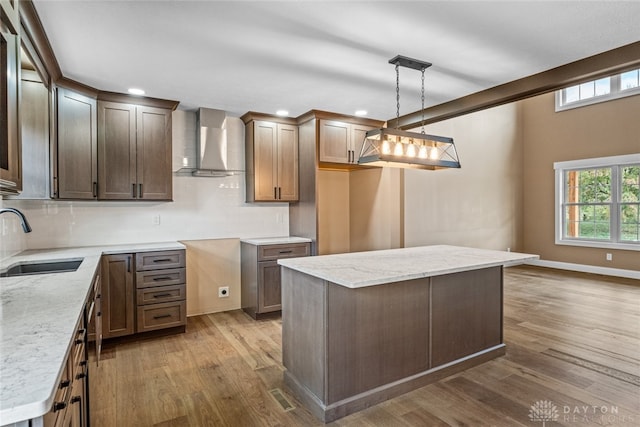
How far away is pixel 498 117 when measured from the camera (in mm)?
7246

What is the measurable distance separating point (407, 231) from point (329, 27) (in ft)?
12.5

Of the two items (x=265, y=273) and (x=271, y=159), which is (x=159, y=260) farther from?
(x=271, y=159)

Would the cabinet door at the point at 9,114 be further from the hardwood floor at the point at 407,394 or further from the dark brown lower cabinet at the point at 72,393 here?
the hardwood floor at the point at 407,394

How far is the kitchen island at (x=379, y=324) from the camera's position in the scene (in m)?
2.19

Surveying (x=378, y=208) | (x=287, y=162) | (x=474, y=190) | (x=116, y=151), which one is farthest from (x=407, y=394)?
(x=474, y=190)

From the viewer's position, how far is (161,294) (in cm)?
354

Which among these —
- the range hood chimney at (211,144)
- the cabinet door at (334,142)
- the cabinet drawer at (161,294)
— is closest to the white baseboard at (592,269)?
the cabinet door at (334,142)

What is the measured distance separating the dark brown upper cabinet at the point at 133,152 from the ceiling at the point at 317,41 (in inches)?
10.5

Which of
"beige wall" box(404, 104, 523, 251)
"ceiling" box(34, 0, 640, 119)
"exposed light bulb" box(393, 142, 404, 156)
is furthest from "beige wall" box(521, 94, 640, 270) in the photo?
"exposed light bulb" box(393, 142, 404, 156)

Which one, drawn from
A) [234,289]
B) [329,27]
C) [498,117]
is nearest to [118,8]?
[329,27]

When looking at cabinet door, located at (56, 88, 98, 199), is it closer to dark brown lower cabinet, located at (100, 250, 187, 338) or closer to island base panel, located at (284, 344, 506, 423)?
dark brown lower cabinet, located at (100, 250, 187, 338)

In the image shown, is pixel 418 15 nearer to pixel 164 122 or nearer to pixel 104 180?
pixel 164 122

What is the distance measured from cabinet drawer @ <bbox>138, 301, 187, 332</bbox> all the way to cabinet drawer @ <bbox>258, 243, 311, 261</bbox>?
→ 97 centimetres

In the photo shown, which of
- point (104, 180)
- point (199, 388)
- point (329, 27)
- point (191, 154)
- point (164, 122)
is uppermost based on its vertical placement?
point (329, 27)
